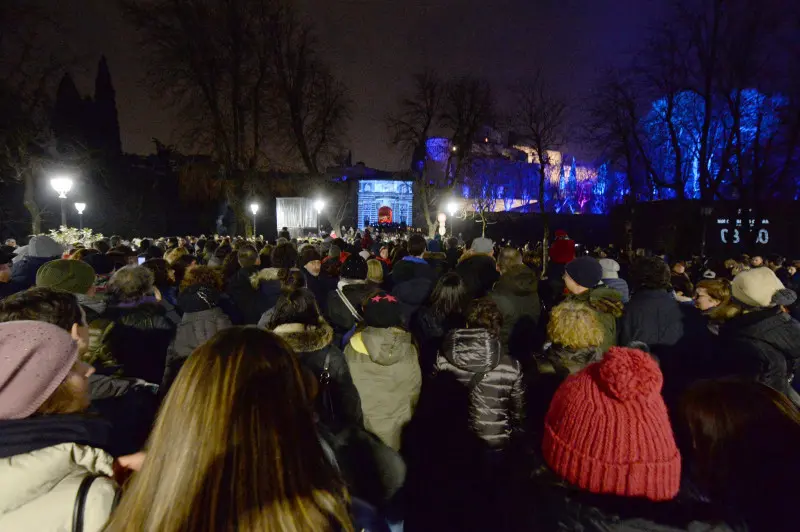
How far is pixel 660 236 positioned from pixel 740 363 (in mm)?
26274

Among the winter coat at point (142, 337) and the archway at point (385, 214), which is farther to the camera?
the archway at point (385, 214)

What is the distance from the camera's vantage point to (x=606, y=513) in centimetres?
164

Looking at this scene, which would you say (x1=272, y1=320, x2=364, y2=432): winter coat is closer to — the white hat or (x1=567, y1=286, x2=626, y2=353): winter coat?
(x1=567, y1=286, x2=626, y2=353): winter coat

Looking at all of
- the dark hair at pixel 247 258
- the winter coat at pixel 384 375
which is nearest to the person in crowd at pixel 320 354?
the winter coat at pixel 384 375

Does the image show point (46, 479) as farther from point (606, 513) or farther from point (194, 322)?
point (194, 322)

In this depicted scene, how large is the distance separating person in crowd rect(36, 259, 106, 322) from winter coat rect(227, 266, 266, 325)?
1916 millimetres

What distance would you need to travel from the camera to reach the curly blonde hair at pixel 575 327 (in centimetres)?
341

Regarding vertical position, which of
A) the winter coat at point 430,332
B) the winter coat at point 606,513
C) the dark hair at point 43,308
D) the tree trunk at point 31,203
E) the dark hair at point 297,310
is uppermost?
the tree trunk at point 31,203

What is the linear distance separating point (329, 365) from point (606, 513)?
6.29ft

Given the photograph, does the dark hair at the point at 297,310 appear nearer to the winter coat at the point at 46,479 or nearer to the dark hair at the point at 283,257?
the winter coat at the point at 46,479

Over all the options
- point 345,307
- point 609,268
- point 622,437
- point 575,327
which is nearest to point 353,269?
point 345,307

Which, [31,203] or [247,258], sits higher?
[31,203]

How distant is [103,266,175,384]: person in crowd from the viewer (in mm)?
4047

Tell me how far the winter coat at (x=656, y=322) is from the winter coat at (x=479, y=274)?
305 cm
